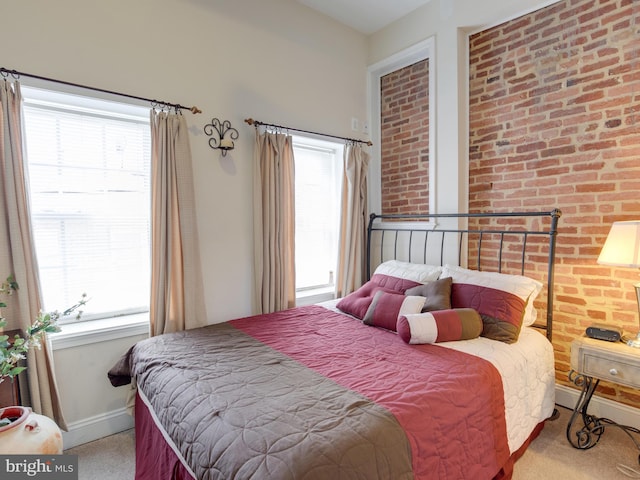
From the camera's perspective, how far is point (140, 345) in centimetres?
203

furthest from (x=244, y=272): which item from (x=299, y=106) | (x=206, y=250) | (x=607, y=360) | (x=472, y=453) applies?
(x=607, y=360)

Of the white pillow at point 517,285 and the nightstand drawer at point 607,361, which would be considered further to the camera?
the white pillow at point 517,285

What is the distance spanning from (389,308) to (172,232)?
4.98ft

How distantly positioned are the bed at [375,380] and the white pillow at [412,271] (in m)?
0.01

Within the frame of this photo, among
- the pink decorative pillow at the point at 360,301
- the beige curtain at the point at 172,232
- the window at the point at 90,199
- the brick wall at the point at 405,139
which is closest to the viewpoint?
the window at the point at 90,199

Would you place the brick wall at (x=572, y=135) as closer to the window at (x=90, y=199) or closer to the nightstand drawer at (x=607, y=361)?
the nightstand drawer at (x=607, y=361)

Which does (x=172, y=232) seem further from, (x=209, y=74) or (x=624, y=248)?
(x=624, y=248)

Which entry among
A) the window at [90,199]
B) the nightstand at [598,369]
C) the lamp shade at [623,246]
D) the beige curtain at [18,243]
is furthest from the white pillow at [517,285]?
the beige curtain at [18,243]

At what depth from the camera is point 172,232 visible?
2.32 m

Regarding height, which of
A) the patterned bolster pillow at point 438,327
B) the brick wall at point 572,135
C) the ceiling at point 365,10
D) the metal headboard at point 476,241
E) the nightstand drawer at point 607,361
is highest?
the ceiling at point 365,10

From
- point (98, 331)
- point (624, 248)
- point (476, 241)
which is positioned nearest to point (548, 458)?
point (624, 248)

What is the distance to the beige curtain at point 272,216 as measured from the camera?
273cm

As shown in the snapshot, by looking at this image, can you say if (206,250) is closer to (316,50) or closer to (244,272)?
(244,272)

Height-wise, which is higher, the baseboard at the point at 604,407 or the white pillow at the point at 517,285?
the white pillow at the point at 517,285
